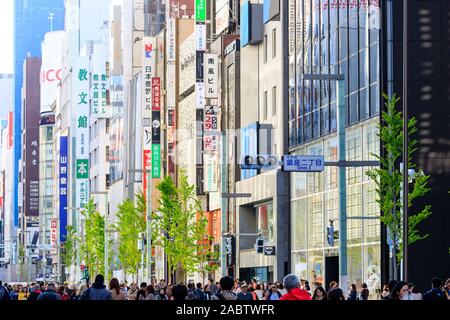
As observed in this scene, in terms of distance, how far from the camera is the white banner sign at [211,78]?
85.3 m

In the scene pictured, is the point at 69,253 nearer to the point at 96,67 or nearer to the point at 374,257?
the point at 96,67

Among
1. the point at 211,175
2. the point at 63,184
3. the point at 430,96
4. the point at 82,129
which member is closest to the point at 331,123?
the point at 430,96

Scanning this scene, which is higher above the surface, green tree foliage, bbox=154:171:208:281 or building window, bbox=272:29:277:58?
building window, bbox=272:29:277:58

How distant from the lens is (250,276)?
78.6m

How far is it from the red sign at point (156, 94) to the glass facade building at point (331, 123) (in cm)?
3881

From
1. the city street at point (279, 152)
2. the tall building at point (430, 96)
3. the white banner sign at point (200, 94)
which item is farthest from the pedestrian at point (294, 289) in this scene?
the white banner sign at point (200, 94)

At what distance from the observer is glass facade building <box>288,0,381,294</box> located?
55.8m

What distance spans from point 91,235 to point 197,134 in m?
35.9

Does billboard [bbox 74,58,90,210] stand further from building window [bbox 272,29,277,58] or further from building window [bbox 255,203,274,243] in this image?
building window [bbox 272,29,277,58]

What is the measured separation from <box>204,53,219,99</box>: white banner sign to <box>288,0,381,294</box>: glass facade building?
629 inches

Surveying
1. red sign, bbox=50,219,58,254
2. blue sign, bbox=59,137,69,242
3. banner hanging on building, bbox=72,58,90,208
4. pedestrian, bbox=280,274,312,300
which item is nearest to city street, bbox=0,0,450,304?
pedestrian, bbox=280,274,312,300

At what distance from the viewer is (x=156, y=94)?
356ft

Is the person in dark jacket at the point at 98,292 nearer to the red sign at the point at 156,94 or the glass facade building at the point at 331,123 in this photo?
the glass facade building at the point at 331,123
